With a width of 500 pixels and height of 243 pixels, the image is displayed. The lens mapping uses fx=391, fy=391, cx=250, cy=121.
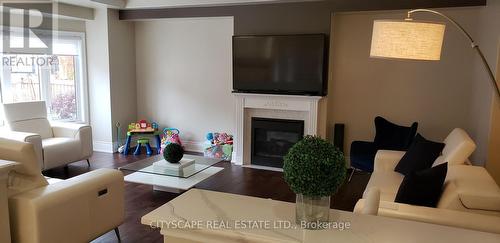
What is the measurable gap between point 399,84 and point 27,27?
509 centimetres

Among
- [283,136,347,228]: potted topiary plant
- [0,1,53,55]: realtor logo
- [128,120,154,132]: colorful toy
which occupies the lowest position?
[128,120,154,132]: colorful toy

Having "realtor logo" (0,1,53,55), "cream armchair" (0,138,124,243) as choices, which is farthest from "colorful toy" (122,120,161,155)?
"cream armchair" (0,138,124,243)

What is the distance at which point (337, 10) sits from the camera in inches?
195

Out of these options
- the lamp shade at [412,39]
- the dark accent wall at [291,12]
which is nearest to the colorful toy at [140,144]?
the dark accent wall at [291,12]

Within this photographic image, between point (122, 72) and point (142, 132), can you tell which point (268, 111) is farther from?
point (122, 72)

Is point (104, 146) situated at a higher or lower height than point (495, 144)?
lower

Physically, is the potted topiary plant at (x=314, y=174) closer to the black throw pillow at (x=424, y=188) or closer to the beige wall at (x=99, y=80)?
the black throw pillow at (x=424, y=188)

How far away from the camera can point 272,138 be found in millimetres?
5512

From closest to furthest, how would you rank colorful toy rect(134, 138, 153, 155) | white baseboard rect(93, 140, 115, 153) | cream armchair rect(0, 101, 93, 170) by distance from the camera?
cream armchair rect(0, 101, 93, 170) → colorful toy rect(134, 138, 153, 155) → white baseboard rect(93, 140, 115, 153)

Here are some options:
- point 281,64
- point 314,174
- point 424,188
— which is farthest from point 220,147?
point 314,174

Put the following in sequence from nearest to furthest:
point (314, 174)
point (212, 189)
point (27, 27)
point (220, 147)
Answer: point (314, 174) → point (212, 189) → point (27, 27) → point (220, 147)

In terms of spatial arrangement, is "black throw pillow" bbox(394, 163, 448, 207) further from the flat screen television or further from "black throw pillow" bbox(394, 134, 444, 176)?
the flat screen television

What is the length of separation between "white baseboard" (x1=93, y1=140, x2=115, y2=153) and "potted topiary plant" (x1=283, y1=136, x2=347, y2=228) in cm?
559

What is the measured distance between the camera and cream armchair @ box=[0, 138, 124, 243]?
238cm
